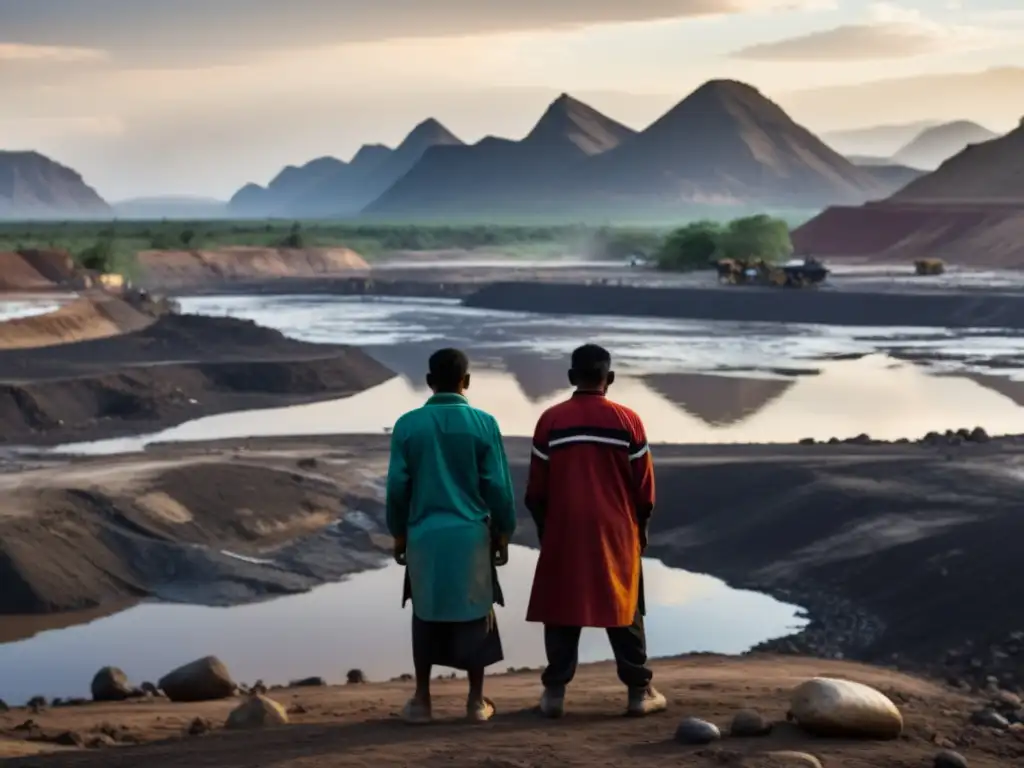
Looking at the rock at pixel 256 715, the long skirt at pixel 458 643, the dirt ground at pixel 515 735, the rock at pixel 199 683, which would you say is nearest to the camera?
the dirt ground at pixel 515 735

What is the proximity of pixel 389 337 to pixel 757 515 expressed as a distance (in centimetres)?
3393

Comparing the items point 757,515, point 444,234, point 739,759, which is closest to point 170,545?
point 757,515

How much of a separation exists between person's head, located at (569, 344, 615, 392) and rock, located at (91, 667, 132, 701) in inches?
188

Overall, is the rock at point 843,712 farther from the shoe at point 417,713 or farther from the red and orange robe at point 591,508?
the shoe at point 417,713

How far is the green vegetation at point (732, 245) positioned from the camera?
89000mm

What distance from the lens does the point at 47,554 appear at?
16.2m

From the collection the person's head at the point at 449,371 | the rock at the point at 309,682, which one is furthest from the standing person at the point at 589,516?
the rock at the point at 309,682

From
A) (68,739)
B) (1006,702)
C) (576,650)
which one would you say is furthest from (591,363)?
(1006,702)

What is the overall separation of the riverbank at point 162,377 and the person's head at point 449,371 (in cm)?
2042

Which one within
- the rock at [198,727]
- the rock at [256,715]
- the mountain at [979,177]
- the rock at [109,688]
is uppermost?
the mountain at [979,177]

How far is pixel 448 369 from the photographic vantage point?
7.56 m

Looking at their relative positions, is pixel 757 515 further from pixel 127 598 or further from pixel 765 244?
pixel 765 244

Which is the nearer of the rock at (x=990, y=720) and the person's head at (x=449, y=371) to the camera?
the person's head at (x=449, y=371)

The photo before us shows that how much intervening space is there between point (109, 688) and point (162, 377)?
2288 cm
